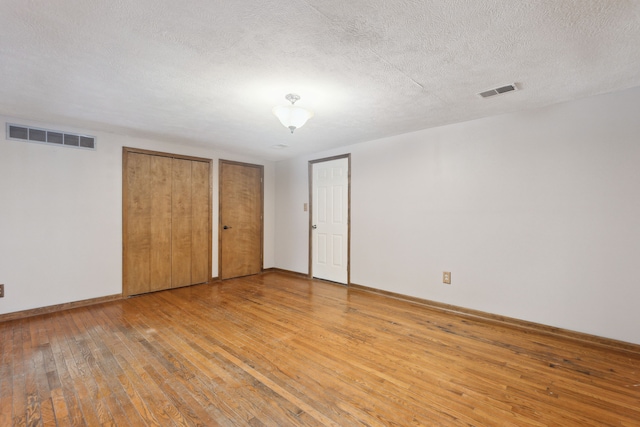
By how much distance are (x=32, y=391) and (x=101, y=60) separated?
7.51ft

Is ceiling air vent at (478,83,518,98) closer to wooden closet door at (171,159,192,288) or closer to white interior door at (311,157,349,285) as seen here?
white interior door at (311,157,349,285)

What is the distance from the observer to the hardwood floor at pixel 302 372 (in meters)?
1.72

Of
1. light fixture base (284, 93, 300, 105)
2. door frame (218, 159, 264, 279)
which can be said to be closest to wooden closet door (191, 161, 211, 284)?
door frame (218, 159, 264, 279)

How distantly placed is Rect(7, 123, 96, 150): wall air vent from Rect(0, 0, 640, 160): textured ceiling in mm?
181

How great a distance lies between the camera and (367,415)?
5.60 feet

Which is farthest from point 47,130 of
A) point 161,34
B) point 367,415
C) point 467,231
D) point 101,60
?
point 467,231

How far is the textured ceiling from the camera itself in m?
1.55

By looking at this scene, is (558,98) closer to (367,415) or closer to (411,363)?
(411,363)

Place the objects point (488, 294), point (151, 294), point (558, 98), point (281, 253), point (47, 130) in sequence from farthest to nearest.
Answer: point (281, 253) < point (151, 294) < point (47, 130) < point (488, 294) < point (558, 98)

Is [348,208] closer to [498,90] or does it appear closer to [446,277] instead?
[446,277]

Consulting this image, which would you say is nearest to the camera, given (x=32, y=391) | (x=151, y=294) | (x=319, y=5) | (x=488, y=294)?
(x=319, y=5)

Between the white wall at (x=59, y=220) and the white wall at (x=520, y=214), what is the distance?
139 inches

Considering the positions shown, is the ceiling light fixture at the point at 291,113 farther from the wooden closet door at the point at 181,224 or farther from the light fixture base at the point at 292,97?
the wooden closet door at the point at 181,224

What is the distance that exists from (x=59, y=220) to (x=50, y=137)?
1003 mm
